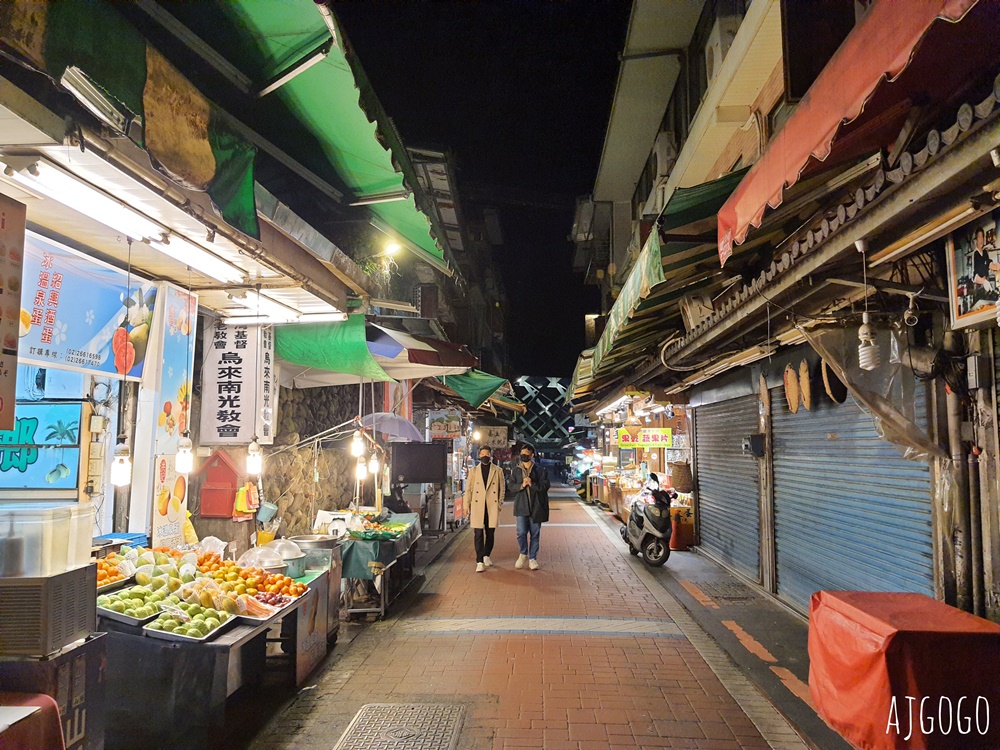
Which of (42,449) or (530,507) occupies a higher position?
(42,449)

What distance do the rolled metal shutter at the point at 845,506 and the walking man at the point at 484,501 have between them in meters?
4.94

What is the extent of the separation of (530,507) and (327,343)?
505 cm

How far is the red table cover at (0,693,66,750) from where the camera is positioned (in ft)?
9.56

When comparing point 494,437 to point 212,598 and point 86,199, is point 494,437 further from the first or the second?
point 86,199

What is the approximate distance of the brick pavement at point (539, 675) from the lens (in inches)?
187

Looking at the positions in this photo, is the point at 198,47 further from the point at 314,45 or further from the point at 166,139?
the point at 166,139

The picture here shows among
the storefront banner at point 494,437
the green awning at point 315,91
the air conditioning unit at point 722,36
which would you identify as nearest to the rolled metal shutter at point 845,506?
the air conditioning unit at point 722,36

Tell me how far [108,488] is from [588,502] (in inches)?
920

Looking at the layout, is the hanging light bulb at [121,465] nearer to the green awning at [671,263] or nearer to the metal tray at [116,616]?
the metal tray at [116,616]

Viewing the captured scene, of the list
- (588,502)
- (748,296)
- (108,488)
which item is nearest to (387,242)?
(108,488)

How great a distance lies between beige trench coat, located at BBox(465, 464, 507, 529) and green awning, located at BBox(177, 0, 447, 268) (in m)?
5.40

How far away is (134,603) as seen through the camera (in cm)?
477

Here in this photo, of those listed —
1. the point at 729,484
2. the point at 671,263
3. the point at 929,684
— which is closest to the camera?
the point at 929,684

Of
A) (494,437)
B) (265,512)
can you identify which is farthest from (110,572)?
(494,437)
